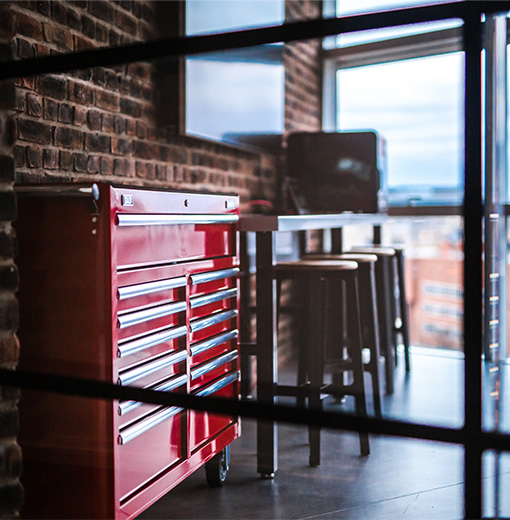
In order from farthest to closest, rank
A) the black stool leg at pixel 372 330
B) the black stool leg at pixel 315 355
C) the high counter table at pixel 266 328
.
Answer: the black stool leg at pixel 372 330, the black stool leg at pixel 315 355, the high counter table at pixel 266 328

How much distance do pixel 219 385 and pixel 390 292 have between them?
2.10 metres

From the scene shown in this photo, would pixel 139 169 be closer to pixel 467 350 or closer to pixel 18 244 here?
pixel 18 244

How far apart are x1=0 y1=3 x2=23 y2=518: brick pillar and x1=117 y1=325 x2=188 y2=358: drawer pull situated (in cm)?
32

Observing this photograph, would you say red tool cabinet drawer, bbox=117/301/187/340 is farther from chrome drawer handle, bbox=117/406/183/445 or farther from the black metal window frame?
the black metal window frame

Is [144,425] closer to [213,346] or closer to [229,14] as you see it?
[213,346]

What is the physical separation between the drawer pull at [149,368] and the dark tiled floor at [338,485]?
0.55 meters

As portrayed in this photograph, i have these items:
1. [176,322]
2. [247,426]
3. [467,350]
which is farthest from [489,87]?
[247,426]

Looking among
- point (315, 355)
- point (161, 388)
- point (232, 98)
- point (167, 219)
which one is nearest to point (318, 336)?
point (315, 355)

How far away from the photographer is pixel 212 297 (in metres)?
2.17

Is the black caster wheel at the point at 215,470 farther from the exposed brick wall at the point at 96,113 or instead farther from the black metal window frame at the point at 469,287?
the black metal window frame at the point at 469,287

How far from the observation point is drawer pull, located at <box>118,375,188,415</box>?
1.67 m

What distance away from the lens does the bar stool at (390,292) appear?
146 inches

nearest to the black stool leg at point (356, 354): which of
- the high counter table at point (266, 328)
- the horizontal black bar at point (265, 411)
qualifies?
the high counter table at point (266, 328)

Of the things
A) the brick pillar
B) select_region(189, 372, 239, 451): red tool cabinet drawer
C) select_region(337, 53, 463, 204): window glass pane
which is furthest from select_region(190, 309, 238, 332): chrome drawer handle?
select_region(337, 53, 463, 204): window glass pane
